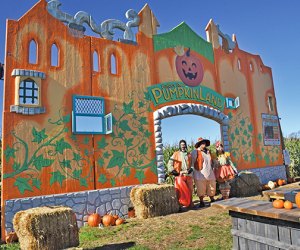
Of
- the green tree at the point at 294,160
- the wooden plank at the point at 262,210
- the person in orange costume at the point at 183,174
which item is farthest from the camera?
the green tree at the point at 294,160

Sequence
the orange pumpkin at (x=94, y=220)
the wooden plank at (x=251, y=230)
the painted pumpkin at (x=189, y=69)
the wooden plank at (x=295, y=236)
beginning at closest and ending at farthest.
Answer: the wooden plank at (x=295, y=236) → the wooden plank at (x=251, y=230) → the orange pumpkin at (x=94, y=220) → the painted pumpkin at (x=189, y=69)

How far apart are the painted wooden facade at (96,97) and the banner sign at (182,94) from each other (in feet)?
0.11

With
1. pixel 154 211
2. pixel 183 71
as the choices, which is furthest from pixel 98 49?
pixel 154 211

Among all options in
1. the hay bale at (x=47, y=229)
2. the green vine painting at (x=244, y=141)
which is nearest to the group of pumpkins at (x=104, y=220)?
the hay bale at (x=47, y=229)

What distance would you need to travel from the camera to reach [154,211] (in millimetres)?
6816

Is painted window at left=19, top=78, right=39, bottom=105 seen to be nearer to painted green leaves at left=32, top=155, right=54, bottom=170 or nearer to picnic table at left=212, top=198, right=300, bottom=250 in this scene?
painted green leaves at left=32, top=155, right=54, bottom=170

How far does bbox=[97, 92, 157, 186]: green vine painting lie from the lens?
24.3 feet

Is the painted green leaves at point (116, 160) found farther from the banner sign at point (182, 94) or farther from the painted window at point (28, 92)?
the painted window at point (28, 92)

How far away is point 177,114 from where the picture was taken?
28.9 feet

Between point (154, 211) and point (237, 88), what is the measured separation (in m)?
6.85

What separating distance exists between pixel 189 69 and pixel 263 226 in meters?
7.24

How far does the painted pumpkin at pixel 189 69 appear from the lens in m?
9.61

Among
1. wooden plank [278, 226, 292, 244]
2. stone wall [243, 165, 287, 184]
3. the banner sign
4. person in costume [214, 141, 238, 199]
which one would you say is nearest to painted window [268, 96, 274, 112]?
stone wall [243, 165, 287, 184]

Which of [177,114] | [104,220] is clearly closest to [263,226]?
[104,220]
